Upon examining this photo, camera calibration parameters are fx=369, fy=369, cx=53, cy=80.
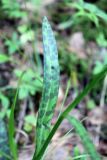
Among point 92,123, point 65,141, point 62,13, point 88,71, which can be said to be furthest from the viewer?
point 62,13

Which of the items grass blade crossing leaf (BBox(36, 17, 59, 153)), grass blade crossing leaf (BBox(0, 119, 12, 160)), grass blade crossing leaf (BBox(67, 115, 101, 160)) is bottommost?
grass blade crossing leaf (BBox(0, 119, 12, 160))

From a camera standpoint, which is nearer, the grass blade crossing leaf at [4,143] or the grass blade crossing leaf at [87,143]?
the grass blade crossing leaf at [87,143]

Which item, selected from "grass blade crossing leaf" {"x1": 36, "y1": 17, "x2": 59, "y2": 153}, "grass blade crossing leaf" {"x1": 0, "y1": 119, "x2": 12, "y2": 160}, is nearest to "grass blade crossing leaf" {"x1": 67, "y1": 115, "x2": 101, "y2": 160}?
"grass blade crossing leaf" {"x1": 36, "y1": 17, "x2": 59, "y2": 153}

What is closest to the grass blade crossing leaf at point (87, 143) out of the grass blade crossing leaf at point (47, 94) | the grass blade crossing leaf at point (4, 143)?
the grass blade crossing leaf at point (47, 94)

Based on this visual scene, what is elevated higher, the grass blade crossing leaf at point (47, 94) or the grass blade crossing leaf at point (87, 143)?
the grass blade crossing leaf at point (47, 94)

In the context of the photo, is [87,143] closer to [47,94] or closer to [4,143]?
[47,94]

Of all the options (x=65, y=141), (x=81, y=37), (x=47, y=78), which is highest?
(x=47, y=78)

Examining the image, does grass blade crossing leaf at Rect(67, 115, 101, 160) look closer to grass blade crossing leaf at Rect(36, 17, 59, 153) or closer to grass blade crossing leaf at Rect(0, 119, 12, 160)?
grass blade crossing leaf at Rect(36, 17, 59, 153)

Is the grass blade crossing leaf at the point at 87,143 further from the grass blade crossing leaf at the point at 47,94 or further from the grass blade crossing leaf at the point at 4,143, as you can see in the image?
the grass blade crossing leaf at the point at 4,143

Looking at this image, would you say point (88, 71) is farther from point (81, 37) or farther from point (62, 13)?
point (62, 13)

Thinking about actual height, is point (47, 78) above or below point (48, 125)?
above

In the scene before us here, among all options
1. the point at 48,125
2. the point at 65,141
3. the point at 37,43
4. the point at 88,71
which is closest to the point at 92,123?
the point at 65,141
